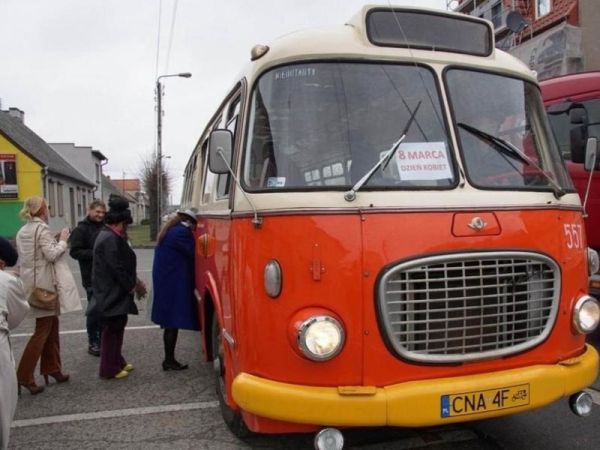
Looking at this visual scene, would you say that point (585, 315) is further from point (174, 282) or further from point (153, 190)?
point (153, 190)

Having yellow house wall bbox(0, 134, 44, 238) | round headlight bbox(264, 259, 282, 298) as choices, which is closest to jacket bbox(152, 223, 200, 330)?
round headlight bbox(264, 259, 282, 298)

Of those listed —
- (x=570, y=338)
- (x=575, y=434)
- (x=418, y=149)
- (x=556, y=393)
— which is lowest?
(x=575, y=434)

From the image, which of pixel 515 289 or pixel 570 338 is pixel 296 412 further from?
pixel 570 338

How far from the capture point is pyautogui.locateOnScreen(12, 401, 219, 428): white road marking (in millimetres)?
4477

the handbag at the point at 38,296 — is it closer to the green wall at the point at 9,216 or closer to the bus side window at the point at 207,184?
the bus side window at the point at 207,184

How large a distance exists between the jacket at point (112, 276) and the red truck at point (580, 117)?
4542 millimetres

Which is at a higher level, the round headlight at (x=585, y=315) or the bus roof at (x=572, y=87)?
the bus roof at (x=572, y=87)

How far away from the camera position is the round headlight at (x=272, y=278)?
2.96 m

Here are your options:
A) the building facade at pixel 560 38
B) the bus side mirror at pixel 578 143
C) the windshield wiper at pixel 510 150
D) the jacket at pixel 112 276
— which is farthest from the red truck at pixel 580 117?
the building facade at pixel 560 38

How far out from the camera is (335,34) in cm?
342

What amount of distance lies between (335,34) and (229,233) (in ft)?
4.59

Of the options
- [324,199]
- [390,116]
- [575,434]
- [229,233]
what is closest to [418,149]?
[390,116]

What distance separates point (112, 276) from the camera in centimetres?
535

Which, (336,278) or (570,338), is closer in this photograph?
(336,278)
